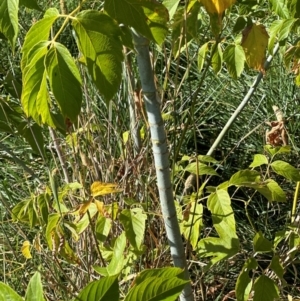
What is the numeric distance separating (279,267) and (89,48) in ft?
3.29

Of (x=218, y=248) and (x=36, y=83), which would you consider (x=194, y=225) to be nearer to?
(x=218, y=248)

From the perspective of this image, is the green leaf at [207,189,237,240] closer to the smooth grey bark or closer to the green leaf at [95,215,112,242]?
the smooth grey bark

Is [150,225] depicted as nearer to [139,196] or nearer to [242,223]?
[139,196]

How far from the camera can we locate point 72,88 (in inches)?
43.4

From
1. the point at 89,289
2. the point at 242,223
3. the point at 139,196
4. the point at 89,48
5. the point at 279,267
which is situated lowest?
the point at 242,223

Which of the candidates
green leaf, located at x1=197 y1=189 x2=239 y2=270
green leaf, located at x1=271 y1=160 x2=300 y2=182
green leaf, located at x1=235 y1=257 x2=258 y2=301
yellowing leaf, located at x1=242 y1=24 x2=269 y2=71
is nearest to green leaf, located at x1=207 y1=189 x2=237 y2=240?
green leaf, located at x1=197 y1=189 x2=239 y2=270

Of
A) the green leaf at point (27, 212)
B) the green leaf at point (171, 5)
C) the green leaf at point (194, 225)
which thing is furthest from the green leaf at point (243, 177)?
the green leaf at point (27, 212)

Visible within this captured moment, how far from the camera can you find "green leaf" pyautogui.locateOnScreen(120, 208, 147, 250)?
5.48ft

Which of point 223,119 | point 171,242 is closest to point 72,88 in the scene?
point 171,242

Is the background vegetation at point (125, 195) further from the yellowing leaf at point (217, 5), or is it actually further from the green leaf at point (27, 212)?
the yellowing leaf at point (217, 5)

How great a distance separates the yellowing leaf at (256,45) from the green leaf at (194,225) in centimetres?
41

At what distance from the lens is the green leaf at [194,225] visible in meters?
1.73

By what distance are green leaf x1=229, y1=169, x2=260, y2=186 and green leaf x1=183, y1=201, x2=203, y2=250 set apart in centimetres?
12

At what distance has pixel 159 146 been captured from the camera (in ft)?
4.74
